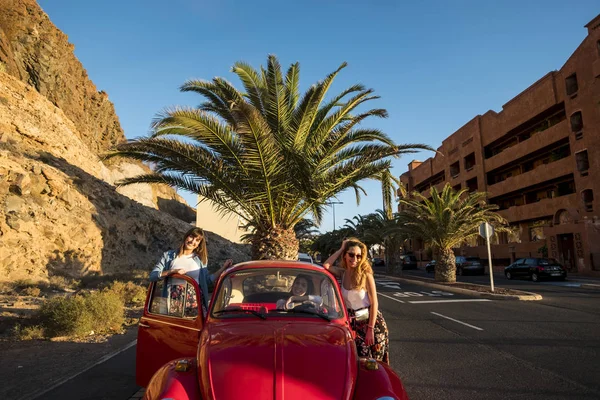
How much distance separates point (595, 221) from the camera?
1008 inches

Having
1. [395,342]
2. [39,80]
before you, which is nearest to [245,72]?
[395,342]

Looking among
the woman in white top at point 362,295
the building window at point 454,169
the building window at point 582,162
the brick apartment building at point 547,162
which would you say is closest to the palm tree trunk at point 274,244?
the woman in white top at point 362,295

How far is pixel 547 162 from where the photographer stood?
34688 mm

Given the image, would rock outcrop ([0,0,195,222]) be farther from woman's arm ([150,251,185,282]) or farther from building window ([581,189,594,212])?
building window ([581,189,594,212])

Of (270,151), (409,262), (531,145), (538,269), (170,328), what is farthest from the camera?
(409,262)

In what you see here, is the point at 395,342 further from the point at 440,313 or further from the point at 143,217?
the point at 143,217

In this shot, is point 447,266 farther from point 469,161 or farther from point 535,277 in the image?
point 469,161

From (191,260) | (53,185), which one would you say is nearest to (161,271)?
(191,260)

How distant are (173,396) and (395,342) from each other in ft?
19.1

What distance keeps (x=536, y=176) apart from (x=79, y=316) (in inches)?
1338

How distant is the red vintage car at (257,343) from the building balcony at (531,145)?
32.0 m

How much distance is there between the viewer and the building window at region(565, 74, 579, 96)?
28500 mm

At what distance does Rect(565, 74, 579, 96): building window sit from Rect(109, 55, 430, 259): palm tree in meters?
22.5

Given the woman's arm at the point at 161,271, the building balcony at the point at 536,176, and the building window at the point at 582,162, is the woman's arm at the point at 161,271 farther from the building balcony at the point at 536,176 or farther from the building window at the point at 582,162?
the building window at the point at 582,162
